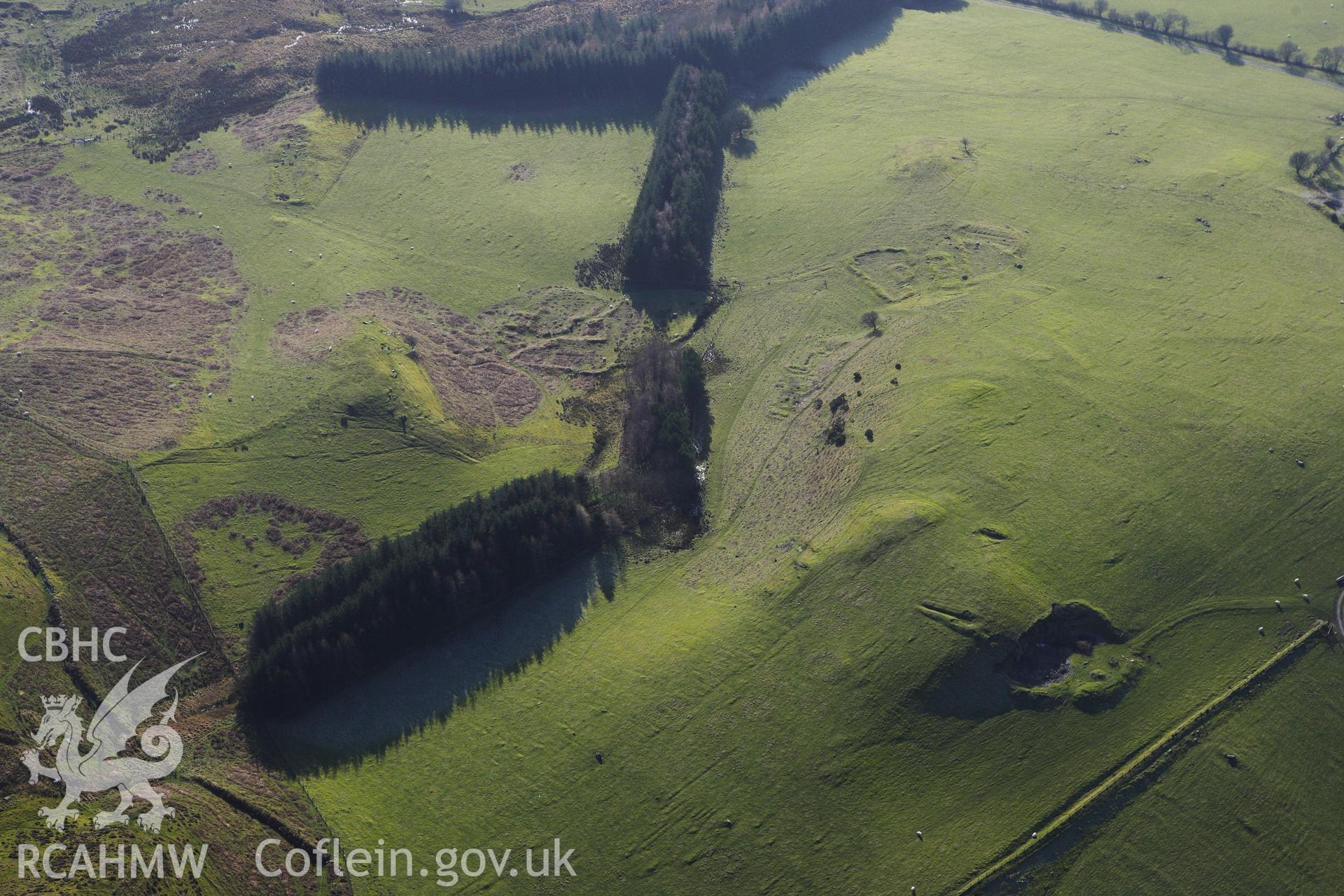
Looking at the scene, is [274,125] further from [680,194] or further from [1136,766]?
[1136,766]

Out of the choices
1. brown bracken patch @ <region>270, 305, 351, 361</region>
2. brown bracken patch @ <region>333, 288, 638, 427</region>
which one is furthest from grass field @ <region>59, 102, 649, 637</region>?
brown bracken patch @ <region>333, 288, 638, 427</region>

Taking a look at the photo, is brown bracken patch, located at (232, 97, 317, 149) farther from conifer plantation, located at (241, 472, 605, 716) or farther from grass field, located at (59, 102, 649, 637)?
conifer plantation, located at (241, 472, 605, 716)

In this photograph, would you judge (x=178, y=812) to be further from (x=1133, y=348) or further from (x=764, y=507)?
(x=1133, y=348)

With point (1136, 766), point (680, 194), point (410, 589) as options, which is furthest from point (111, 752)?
point (680, 194)

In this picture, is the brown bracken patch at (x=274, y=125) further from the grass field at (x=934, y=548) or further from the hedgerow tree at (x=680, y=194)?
the grass field at (x=934, y=548)

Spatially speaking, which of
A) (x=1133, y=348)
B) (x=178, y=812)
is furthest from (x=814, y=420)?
(x=178, y=812)
